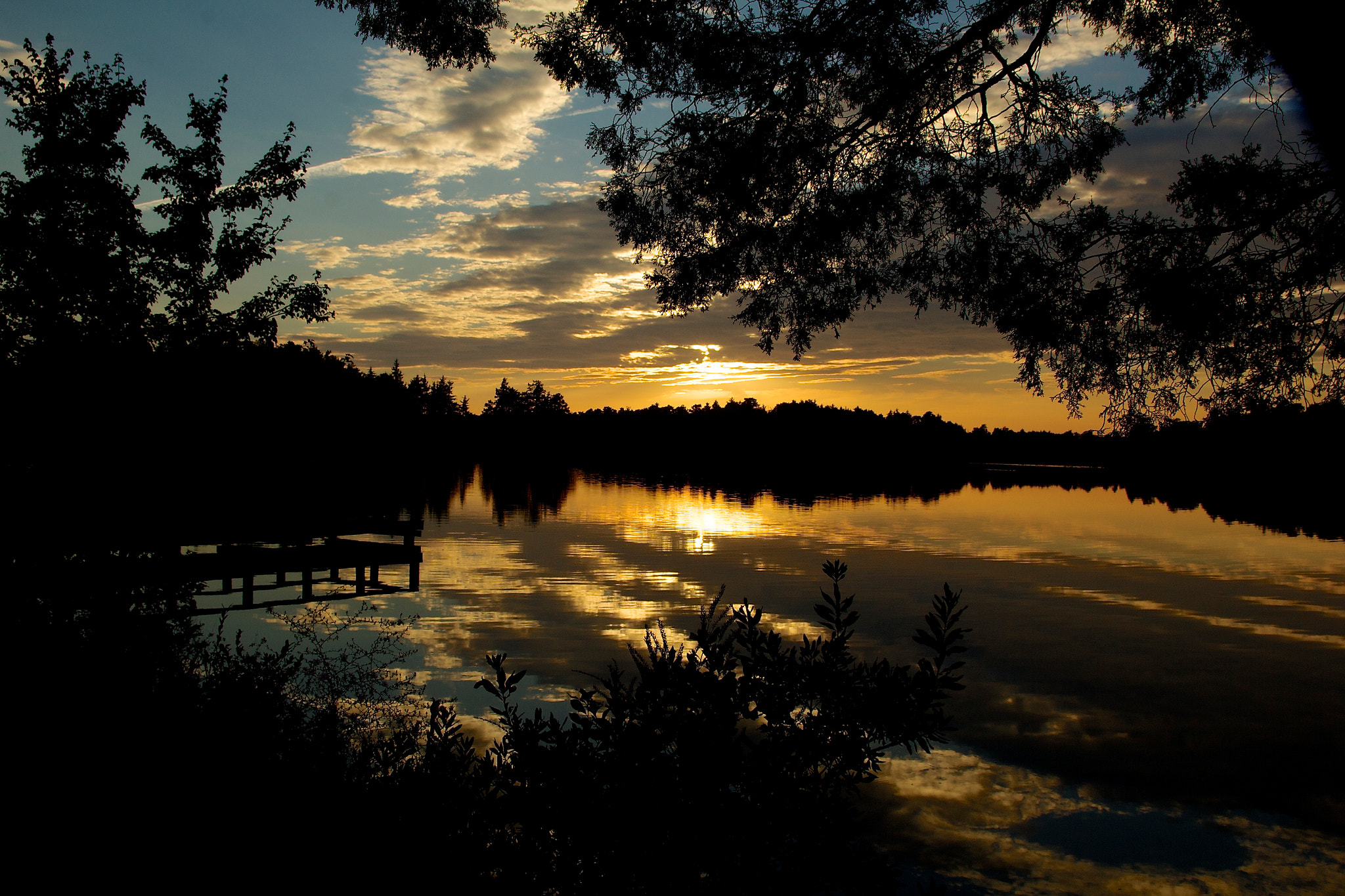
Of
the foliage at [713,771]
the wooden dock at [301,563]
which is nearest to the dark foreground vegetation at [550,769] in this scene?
the foliage at [713,771]

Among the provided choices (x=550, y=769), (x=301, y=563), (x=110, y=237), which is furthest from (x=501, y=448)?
(x=550, y=769)

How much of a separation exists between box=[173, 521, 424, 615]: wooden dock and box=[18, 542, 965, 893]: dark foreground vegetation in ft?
29.2

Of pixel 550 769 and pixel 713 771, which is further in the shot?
pixel 550 769

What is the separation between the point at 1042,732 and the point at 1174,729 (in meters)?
2.25

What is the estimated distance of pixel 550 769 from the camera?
3730mm

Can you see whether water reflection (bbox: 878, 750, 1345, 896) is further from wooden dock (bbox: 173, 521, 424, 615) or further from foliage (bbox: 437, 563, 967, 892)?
wooden dock (bbox: 173, 521, 424, 615)

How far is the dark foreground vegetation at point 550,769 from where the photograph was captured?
11.5 ft

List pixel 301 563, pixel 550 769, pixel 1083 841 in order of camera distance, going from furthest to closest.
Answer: pixel 301 563, pixel 1083 841, pixel 550 769

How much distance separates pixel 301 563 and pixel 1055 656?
17.1 metres

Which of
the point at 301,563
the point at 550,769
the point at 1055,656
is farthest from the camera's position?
the point at 301,563

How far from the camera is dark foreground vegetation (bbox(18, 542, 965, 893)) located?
11.5 feet

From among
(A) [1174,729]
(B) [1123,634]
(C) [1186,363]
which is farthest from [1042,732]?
(B) [1123,634]

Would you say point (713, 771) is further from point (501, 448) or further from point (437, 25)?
point (501, 448)

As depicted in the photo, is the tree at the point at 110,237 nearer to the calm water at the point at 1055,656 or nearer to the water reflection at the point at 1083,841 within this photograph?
the calm water at the point at 1055,656
